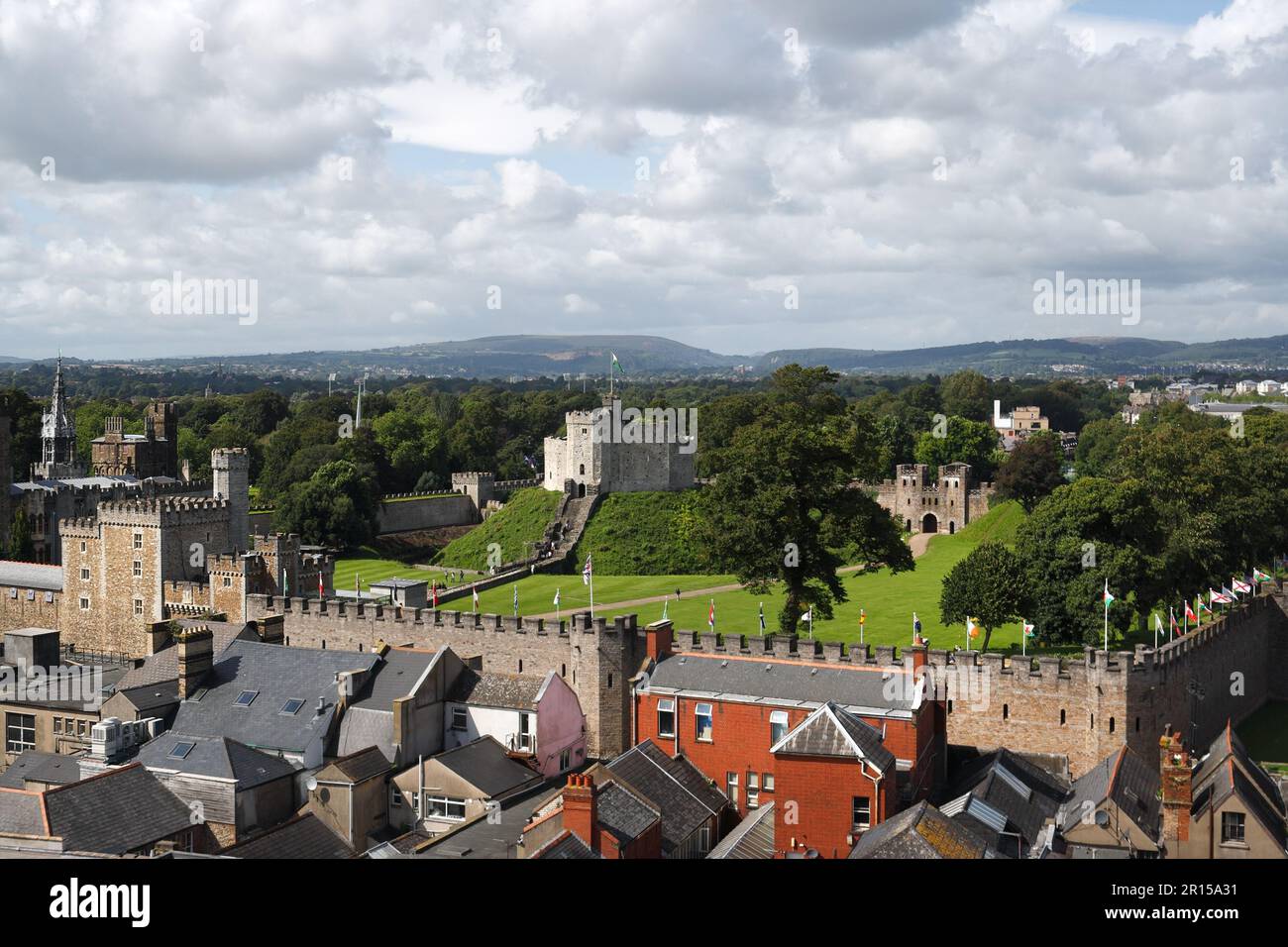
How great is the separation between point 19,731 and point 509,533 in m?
45.2

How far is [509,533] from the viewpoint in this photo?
268 ft

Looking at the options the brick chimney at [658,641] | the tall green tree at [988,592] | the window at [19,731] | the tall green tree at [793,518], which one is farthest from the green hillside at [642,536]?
the window at [19,731]

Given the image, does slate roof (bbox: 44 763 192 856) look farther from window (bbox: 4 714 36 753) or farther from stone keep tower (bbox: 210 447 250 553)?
stone keep tower (bbox: 210 447 250 553)

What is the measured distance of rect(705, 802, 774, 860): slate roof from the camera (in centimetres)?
2689

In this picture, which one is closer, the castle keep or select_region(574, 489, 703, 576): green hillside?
select_region(574, 489, 703, 576): green hillside

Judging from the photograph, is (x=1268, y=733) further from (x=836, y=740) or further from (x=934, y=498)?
(x=934, y=498)

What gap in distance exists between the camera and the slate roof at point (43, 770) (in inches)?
1266

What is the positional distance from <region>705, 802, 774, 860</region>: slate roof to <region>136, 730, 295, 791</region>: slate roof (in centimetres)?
1074

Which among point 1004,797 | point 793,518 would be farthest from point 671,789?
point 793,518

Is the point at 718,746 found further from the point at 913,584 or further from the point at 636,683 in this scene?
the point at 913,584

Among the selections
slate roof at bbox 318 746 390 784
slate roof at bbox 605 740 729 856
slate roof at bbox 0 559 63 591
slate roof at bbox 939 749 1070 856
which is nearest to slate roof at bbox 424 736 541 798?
slate roof at bbox 318 746 390 784
